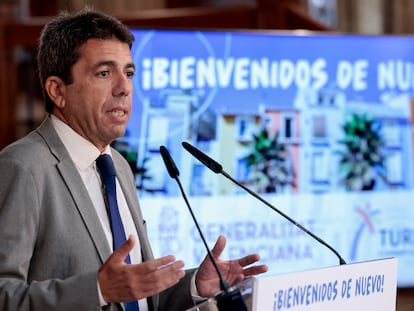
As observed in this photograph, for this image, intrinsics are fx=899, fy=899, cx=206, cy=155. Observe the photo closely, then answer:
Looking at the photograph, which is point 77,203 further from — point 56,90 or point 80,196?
point 56,90

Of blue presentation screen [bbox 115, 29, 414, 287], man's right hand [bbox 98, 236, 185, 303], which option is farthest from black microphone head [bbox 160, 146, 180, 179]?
blue presentation screen [bbox 115, 29, 414, 287]

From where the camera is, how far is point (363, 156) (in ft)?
14.4

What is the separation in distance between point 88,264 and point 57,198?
0.56ft

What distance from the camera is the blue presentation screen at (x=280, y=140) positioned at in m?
4.05

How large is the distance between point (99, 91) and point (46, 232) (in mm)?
387

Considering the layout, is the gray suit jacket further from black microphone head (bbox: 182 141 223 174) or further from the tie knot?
black microphone head (bbox: 182 141 223 174)

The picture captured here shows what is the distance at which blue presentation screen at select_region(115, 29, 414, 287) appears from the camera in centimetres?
405

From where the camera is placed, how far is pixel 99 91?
224 centimetres

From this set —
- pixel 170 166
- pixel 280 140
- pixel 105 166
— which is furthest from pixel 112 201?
pixel 280 140

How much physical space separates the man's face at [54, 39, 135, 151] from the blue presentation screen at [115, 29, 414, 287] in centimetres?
174

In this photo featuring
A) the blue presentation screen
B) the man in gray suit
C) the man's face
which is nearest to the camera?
the man in gray suit

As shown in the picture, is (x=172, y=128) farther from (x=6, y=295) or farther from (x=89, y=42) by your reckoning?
(x=6, y=295)

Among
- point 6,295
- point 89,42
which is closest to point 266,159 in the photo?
point 89,42

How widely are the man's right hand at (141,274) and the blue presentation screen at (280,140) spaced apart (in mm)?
2121
